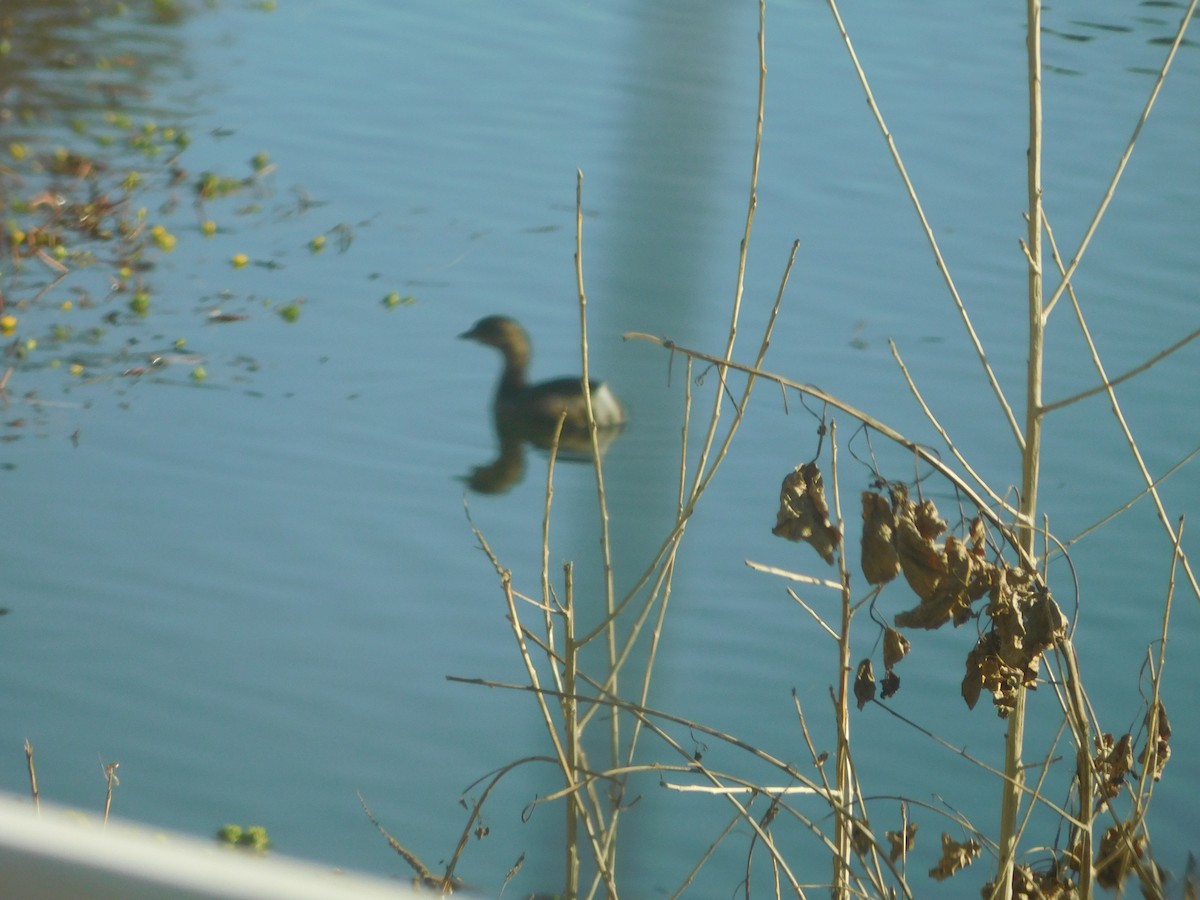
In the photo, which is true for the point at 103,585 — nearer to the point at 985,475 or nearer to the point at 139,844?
the point at 985,475

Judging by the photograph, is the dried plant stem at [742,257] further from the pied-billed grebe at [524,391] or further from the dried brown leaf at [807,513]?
the pied-billed grebe at [524,391]

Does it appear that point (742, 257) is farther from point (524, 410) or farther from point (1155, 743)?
point (524, 410)

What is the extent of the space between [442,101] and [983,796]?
4.57 metres

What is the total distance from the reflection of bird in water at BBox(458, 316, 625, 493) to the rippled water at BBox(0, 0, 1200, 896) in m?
0.07

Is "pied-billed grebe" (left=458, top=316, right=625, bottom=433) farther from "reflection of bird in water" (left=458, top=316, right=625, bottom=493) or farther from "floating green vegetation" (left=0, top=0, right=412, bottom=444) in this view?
"floating green vegetation" (left=0, top=0, right=412, bottom=444)

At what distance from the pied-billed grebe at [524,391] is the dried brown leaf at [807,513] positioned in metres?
2.84

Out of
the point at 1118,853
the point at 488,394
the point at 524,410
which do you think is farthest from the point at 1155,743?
the point at 488,394

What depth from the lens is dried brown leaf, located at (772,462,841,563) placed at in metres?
1.36

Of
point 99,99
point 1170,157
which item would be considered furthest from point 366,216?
point 1170,157

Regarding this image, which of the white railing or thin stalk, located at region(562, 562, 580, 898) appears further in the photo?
thin stalk, located at region(562, 562, 580, 898)

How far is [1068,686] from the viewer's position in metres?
1.43

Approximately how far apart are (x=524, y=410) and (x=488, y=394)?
8.5 inches

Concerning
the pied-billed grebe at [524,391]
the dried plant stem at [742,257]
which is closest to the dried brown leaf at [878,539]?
the dried plant stem at [742,257]

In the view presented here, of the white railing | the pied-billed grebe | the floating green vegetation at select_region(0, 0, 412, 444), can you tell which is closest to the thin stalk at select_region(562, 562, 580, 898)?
the white railing
